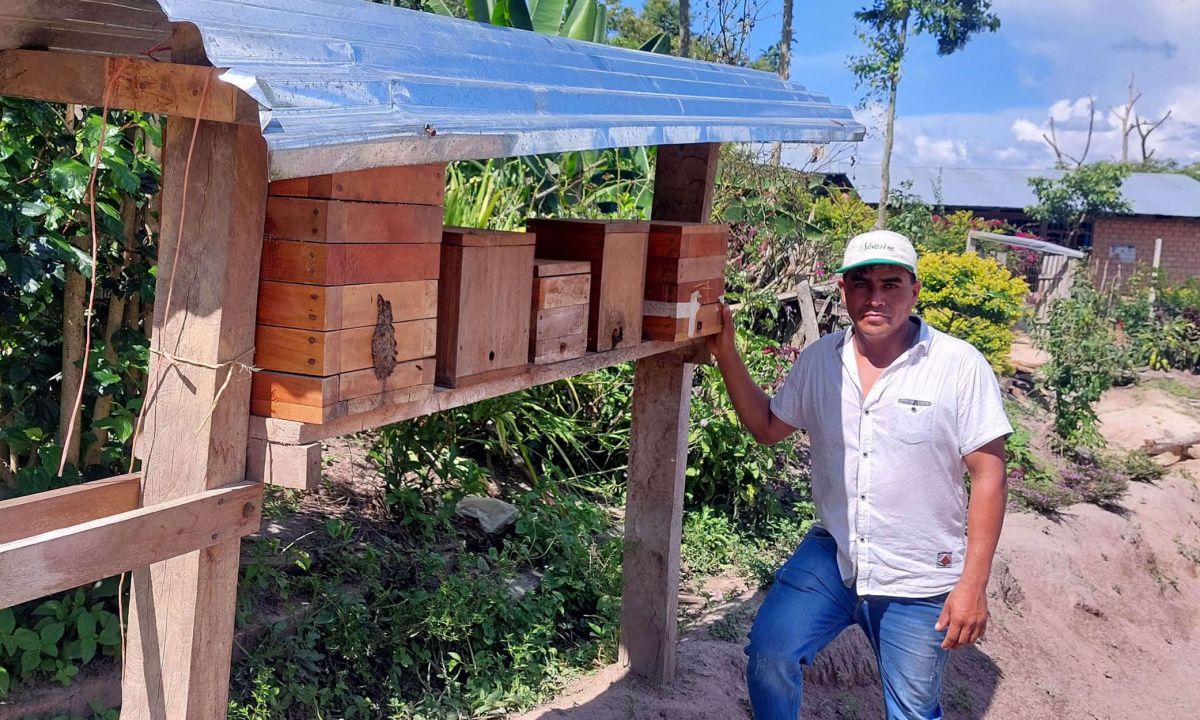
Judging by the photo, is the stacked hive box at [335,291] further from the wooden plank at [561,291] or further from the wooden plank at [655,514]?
the wooden plank at [655,514]

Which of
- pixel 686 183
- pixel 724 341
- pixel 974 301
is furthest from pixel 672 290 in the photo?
pixel 974 301

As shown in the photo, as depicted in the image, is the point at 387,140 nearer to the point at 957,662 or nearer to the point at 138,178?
the point at 138,178

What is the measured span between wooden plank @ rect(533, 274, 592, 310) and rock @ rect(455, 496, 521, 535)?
2596 millimetres

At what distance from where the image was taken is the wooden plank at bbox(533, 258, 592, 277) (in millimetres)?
2648

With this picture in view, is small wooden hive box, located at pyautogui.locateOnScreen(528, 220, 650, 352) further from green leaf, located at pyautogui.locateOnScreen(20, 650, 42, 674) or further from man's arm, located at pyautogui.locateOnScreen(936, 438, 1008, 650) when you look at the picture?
green leaf, located at pyautogui.locateOnScreen(20, 650, 42, 674)

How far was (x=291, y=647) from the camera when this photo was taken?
3.76 meters

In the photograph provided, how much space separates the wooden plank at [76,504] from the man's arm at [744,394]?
2066mm

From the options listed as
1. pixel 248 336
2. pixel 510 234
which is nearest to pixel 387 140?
pixel 248 336

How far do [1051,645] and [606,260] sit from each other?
4.45 m

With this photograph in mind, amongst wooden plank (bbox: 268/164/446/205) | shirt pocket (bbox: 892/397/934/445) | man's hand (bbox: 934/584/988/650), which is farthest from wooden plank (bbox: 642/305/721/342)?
wooden plank (bbox: 268/164/446/205)

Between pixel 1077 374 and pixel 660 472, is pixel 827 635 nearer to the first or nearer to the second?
pixel 660 472

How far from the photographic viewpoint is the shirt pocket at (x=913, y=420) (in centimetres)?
307

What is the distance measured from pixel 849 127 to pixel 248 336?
104 inches

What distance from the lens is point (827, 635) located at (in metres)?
3.21
